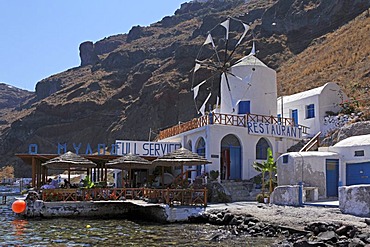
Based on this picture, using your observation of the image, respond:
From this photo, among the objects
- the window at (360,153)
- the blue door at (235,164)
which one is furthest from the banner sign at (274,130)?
the window at (360,153)

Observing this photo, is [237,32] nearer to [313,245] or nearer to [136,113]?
[136,113]

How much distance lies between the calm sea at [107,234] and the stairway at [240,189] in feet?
25.5

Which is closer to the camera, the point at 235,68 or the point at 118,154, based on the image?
the point at 118,154

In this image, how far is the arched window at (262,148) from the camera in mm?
34906

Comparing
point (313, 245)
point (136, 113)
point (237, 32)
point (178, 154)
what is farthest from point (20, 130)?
point (313, 245)

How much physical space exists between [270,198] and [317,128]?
12.1 metres

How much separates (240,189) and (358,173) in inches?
297

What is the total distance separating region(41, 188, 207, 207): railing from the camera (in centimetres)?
2478

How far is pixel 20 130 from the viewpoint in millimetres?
132375

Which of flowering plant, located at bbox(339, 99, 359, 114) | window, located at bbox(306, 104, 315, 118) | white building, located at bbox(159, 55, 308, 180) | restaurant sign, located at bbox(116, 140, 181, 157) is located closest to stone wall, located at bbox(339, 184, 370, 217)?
white building, located at bbox(159, 55, 308, 180)

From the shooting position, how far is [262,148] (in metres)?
35.0

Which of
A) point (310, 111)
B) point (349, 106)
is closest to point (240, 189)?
point (310, 111)

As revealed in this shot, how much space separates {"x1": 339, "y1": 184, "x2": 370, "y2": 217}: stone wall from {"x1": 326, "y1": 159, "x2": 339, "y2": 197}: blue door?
6311 millimetres

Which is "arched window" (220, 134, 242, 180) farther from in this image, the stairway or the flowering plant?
the flowering plant
